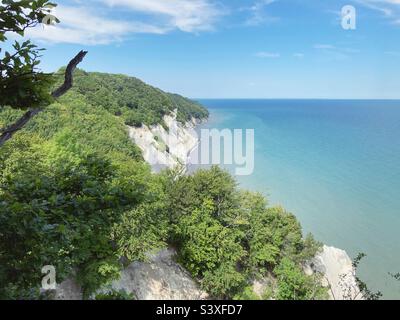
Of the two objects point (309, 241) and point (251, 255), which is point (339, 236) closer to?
point (309, 241)

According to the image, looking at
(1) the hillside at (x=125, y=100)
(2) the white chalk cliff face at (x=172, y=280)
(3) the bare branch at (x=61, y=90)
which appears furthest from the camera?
(1) the hillside at (x=125, y=100)

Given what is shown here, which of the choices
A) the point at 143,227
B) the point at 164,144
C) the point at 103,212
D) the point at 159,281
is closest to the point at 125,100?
the point at 164,144

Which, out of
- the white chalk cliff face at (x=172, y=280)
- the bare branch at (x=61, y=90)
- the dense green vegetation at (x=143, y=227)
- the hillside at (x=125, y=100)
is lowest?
the white chalk cliff face at (x=172, y=280)

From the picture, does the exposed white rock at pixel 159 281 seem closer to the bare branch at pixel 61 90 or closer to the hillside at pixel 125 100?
the bare branch at pixel 61 90

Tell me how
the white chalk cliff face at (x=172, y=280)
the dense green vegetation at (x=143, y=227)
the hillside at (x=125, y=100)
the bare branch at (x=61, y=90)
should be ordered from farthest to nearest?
the hillside at (x=125, y=100) → the white chalk cliff face at (x=172, y=280) → the dense green vegetation at (x=143, y=227) → the bare branch at (x=61, y=90)

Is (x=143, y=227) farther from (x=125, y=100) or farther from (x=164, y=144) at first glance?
(x=125, y=100)

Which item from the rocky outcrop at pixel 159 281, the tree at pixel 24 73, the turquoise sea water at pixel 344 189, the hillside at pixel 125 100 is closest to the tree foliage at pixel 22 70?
the tree at pixel 24 73
